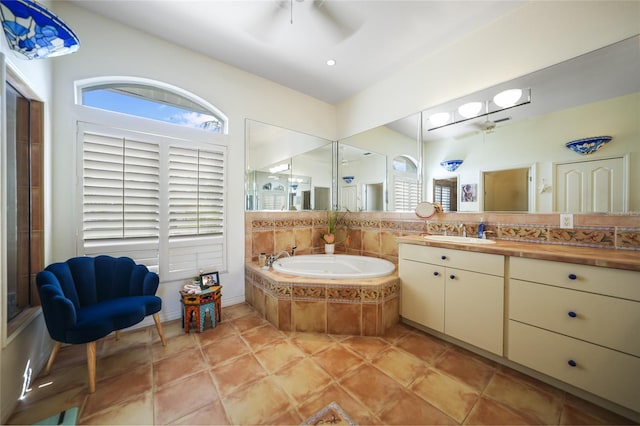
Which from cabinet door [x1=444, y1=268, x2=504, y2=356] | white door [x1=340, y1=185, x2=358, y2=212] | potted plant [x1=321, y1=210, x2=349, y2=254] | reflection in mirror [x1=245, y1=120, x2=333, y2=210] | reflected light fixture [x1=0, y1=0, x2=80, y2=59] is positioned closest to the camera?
reflected light fixture [x1=0, y1=0, x2=80, y2=59]

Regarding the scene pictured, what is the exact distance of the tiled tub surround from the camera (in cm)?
207

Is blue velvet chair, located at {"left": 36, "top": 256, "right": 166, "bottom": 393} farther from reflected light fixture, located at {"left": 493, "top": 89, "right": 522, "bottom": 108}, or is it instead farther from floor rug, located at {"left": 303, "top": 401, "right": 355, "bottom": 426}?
reflected light fixture, located at {"left": 493, "top": 89, "right": 522, "bottom": 108}

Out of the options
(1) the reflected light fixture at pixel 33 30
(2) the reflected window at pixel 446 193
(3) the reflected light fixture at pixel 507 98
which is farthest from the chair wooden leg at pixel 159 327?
(3) the reflected light fixture at pixel 507 98

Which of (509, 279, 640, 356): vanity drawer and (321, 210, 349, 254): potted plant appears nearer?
(509, 279, 640, 356): vanity drawer

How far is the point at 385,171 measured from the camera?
3.09 meters

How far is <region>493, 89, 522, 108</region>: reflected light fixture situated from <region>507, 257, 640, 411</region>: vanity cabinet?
1388mm

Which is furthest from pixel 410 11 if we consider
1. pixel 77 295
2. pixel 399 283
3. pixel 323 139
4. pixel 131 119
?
pixel 77 295

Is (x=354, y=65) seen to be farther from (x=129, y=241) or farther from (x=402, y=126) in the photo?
(x=129, y=241)

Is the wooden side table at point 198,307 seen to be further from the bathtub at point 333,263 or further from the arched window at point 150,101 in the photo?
the arched window at point 150,101

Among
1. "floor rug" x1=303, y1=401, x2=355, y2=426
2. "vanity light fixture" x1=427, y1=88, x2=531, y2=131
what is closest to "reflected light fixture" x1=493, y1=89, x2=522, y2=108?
"vanity light fixture" x1=427, y1=88, x2=531, y2=131

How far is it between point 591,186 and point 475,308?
1.21m

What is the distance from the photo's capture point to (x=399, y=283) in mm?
2268

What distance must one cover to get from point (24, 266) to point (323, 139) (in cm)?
334

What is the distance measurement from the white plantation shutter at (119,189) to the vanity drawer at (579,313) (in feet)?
10.3
